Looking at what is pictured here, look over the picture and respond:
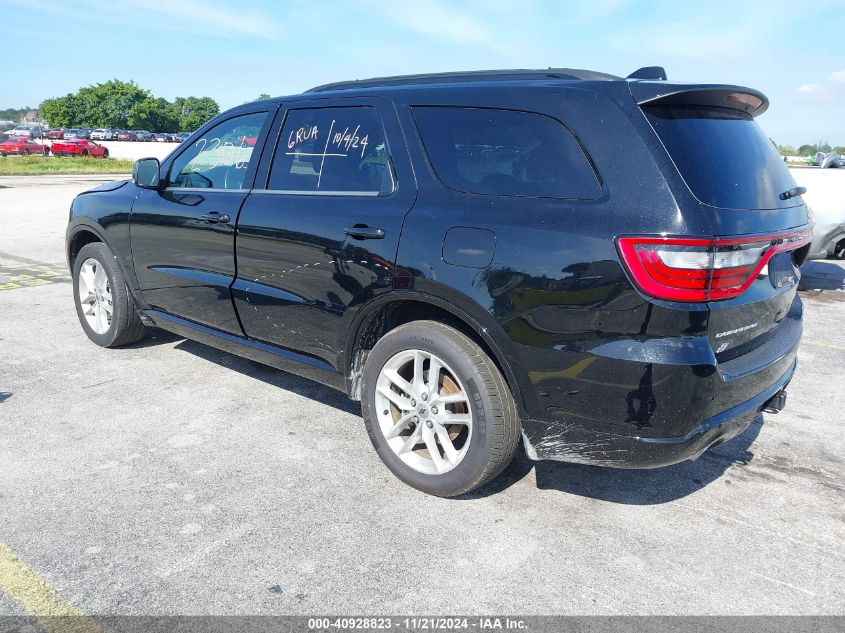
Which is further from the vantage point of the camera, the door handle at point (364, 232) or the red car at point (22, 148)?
the red car at point (22, 148)

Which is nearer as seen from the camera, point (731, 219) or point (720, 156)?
point (731, 219)

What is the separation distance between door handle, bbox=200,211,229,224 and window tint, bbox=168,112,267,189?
0.18 meters

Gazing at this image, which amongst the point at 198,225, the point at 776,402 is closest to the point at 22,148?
the point at 198,225

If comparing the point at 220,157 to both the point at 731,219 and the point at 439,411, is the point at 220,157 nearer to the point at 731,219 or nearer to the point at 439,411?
the point at 439,411

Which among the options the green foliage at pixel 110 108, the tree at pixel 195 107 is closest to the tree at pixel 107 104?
the green foliage at pixel 110 108

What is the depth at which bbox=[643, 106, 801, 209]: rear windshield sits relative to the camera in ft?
8.65

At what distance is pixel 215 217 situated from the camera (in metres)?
4.08

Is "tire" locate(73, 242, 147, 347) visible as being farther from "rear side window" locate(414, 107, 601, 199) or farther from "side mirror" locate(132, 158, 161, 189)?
"rear side window" locate(414, 107, 601, 199)

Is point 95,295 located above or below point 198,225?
below

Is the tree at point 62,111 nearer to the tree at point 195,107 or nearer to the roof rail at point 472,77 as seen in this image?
the tree at point 195,107

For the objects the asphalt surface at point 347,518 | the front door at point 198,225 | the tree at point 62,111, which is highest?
the tree at point 62,111

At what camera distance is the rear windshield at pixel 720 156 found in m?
2.64

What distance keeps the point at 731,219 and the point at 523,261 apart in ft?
2.53

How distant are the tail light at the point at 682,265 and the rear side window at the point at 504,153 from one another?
0.31 meters
